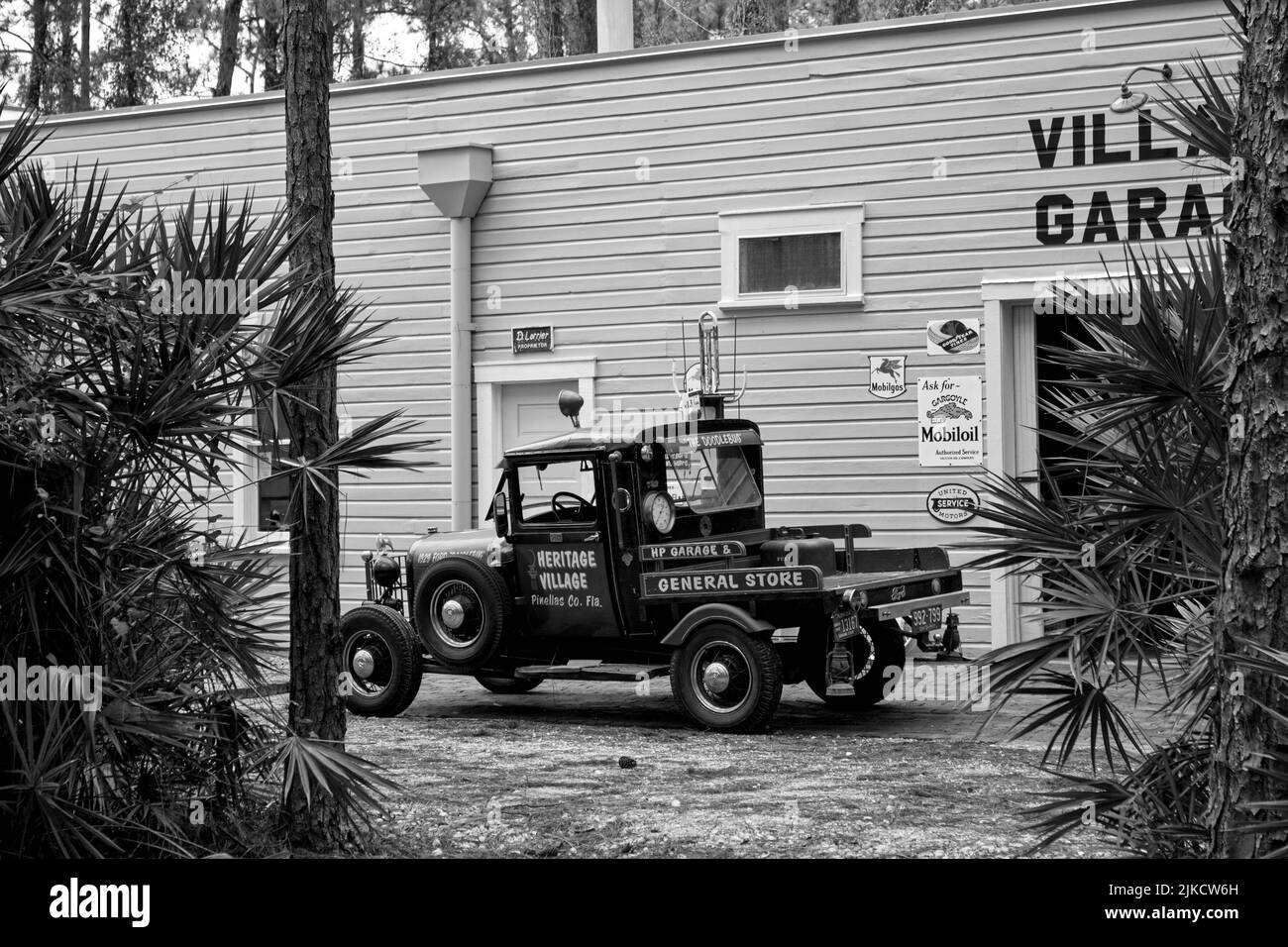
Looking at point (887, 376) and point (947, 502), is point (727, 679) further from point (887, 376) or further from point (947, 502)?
point (887, 376)

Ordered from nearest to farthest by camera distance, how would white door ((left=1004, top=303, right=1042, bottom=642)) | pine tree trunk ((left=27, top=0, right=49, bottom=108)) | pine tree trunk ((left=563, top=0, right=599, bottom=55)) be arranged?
white door ((left=1004, top=303, right=1042, bottom=642)), pine tree trunk ((left=563, top=0, right=599, bottom=55)), pine tree trunk ((left=27, top=0, right=49, bottom=108))

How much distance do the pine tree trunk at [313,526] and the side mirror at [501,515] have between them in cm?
402

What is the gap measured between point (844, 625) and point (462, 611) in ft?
9.36

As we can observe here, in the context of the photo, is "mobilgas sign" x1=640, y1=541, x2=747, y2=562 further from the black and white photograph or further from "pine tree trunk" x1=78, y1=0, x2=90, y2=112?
"pine tree trunk" x1=78, y1=0, x2=90, y2=112

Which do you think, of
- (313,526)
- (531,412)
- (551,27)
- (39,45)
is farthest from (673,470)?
(39,45)

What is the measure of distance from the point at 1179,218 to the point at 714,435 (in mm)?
4139

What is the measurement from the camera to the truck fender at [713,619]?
965 centimetres

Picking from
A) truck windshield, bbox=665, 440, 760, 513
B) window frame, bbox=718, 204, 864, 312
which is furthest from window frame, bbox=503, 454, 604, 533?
window frame, bbox=718, 204, 864, 312

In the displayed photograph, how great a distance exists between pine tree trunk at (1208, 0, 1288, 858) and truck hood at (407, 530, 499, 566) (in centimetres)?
705

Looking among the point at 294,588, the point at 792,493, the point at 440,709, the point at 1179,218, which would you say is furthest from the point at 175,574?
the point at 1179,218

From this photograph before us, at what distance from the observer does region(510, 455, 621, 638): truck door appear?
34.4ft

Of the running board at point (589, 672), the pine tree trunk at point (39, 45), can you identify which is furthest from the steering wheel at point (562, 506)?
the pine tree trunk at point (39, 45)

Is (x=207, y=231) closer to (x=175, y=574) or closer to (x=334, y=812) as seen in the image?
(x=175, y=574)

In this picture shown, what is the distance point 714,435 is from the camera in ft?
36.6
